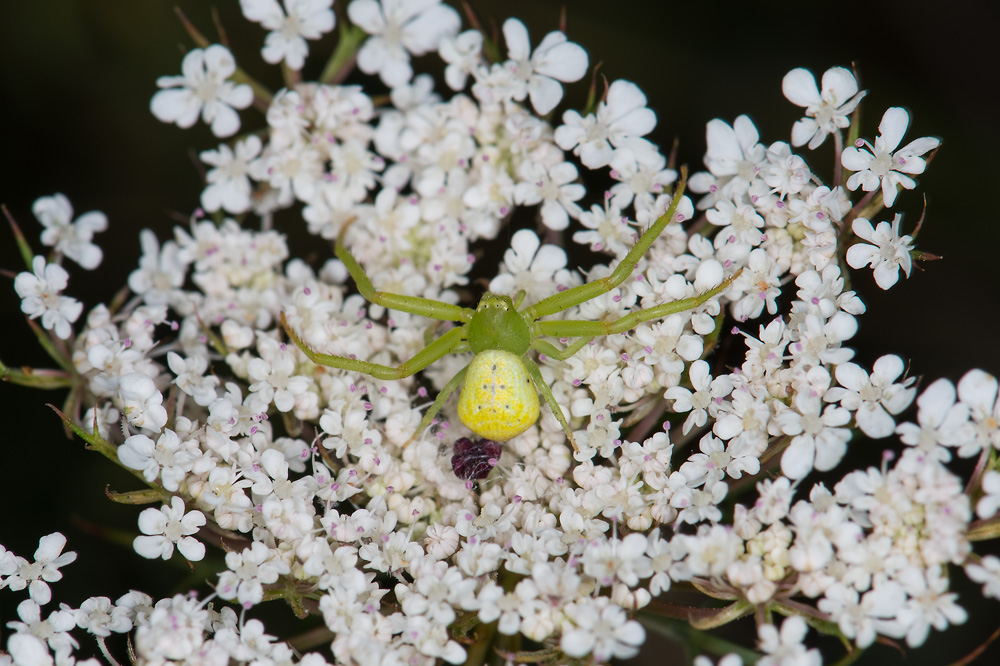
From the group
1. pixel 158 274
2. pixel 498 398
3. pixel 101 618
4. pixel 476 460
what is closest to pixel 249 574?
pixel 101 618

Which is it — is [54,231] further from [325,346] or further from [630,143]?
[630,143]

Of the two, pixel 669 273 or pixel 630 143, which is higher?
pixel 630 143

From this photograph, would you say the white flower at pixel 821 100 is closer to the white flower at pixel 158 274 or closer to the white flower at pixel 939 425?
the white flower at pixel 939 425

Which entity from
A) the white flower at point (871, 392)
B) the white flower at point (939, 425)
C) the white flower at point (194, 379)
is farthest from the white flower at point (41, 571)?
the white flower at point (939, 425)

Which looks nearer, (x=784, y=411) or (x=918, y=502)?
(x=918, y=502)

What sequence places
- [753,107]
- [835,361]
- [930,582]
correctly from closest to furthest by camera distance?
1. [930,582]
2. [835,361]
3. [753,107]

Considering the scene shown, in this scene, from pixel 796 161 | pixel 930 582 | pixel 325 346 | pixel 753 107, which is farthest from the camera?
pixel 753 107

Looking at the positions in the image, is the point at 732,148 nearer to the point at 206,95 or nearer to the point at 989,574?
the point at 989,574

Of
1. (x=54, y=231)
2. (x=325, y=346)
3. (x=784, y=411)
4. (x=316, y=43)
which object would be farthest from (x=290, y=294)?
(x=784, y=411)
